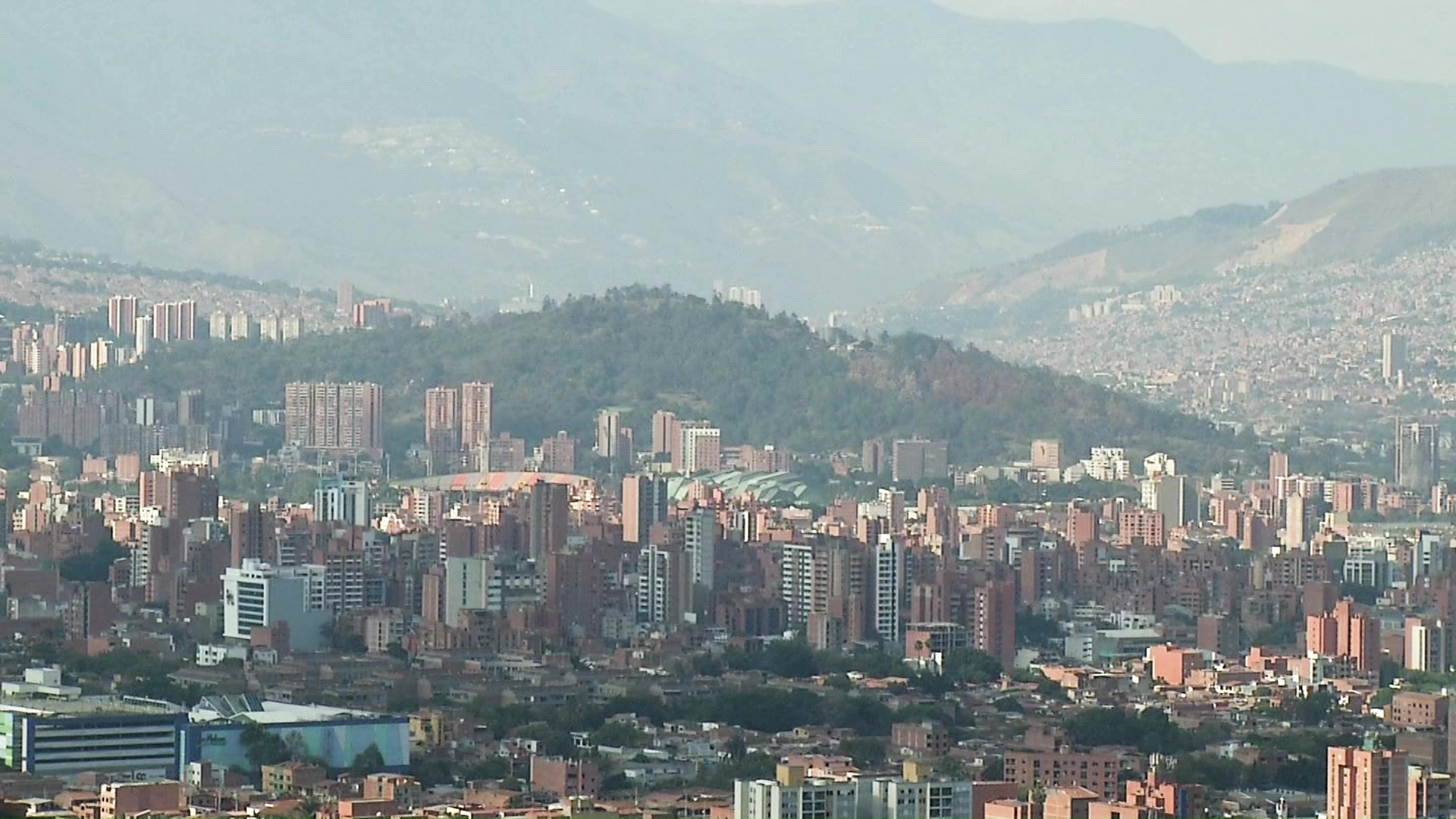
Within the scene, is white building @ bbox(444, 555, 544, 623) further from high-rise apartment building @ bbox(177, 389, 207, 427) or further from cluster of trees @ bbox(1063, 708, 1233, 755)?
high-rise apartment building @ bbox(177, 389, 207, 427)

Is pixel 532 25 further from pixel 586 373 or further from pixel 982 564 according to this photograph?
pixel 982 564

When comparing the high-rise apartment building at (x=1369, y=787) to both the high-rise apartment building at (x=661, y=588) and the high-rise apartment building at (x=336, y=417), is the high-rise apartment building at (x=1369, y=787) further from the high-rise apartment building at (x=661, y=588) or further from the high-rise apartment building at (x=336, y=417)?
the high-rise apartment building at (x=336, y=417)

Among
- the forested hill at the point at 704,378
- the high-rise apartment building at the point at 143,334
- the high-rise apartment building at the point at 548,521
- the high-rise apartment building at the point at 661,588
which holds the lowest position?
the high-rise apartment building at the point at 661,588

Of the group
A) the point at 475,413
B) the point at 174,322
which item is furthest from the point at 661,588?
the point at 174,322

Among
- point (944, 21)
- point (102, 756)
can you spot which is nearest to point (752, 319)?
point (102, 756)

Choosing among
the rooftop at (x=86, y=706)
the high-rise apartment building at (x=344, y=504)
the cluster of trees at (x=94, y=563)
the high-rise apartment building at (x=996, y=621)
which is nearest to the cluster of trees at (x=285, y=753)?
the rooftop at (x=86, y=706)

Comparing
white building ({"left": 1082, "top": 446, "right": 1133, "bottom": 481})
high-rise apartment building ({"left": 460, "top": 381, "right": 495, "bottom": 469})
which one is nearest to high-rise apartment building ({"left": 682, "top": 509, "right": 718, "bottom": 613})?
white building ({"left": 1082, "top": 446, "right": 1133, "bottom": 481})

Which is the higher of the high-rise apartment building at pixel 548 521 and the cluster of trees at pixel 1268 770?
the high-rise apartment building at pixel 548 521
